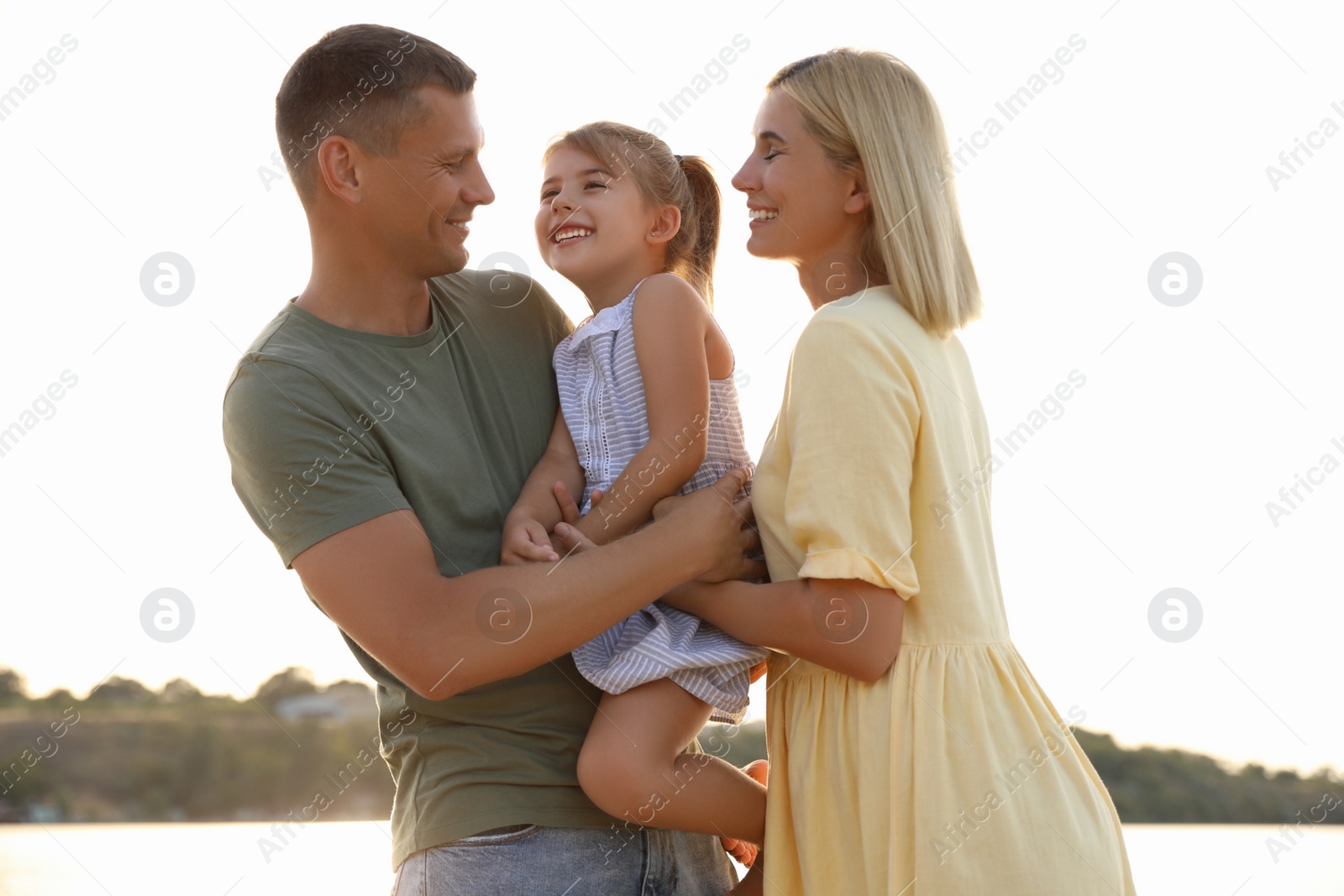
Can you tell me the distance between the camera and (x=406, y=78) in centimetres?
190

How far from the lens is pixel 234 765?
11266mm

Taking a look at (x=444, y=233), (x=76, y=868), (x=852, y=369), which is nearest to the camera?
(x=852, y=369)

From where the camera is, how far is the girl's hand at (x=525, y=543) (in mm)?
1676

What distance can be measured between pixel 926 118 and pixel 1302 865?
989 cm

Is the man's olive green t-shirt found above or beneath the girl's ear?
beneath

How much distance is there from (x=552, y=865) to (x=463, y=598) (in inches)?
17.3

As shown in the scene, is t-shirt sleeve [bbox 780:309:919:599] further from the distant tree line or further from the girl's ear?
the distant tree line

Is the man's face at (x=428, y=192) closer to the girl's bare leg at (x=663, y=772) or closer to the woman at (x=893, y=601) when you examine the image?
the woman at (x=893, y=601)

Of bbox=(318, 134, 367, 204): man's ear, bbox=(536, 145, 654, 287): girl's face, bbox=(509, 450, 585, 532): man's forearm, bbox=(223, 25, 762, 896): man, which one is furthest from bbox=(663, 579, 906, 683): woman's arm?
bbox=(318, 134, 367, 204): man's ear

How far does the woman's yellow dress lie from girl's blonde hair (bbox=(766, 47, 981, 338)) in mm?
62

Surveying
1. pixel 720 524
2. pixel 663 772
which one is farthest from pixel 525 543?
pixel 663 772

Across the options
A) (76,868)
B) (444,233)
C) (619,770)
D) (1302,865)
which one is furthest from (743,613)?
(1302,865)

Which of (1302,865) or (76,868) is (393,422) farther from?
(1302,865)

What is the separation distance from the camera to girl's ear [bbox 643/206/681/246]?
219 cm
